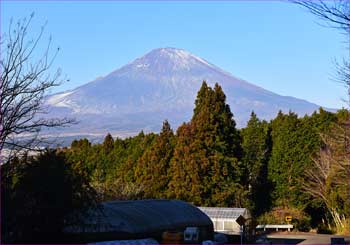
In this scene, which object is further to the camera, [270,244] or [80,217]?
[270,244]

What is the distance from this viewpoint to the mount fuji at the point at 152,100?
495 ft

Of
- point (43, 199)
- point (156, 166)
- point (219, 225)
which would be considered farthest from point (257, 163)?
point (43, 199)

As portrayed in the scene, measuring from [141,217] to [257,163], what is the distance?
22.3m

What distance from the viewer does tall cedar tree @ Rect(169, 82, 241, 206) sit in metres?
38.8

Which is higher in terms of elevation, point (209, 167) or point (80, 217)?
point (209, 167)

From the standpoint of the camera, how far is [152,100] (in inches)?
7082

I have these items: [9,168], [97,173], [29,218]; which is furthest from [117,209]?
[97,173]

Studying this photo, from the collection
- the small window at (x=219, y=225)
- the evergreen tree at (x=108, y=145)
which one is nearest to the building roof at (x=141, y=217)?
the small window at (x=219, y=225)

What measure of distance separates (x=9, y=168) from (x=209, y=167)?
87.1 feet

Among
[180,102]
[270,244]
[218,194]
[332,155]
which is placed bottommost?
[270,244]

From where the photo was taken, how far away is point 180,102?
174250 mm

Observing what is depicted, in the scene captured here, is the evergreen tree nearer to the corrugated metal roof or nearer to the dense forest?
the dense forest

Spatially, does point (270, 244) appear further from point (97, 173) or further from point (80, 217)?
point (97, 173)

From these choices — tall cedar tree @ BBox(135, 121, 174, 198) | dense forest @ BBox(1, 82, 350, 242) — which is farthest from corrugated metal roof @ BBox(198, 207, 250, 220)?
tall cedar tree @ BBox(135, 121, 174, 198)
